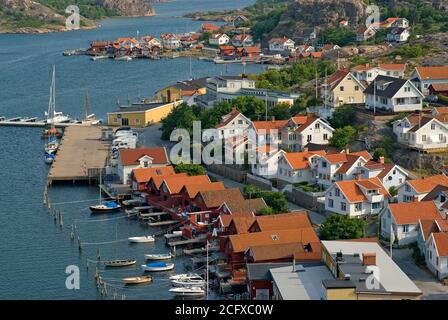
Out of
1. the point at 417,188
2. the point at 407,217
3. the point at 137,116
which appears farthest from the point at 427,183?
the point at 137,116

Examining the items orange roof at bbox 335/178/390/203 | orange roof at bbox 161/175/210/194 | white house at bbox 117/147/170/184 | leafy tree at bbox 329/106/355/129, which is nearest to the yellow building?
white house at bbox 117/147/170/184

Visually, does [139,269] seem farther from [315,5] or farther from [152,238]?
[315,5]

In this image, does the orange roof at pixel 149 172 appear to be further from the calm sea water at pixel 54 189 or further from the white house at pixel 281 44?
the white house at pixel 281 44

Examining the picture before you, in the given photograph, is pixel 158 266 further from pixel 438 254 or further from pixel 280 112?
pixel 280 112

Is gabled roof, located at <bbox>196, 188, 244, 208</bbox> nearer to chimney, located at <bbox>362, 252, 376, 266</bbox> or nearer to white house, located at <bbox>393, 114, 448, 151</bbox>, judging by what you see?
white house, located at <bbox>393, 114, 448, 151</bbox>

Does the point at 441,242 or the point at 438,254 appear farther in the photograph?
the point at 441,242
